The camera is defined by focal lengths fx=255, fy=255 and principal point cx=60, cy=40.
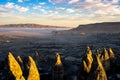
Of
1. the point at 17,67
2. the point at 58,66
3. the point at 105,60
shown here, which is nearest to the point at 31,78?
the point at 17,67

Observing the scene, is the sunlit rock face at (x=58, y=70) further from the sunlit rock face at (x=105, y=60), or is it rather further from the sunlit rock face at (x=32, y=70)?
the sunlit rock face at (x=32, y=70)

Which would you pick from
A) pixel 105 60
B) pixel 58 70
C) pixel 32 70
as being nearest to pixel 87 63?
pixel 58 70

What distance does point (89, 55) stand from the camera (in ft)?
297

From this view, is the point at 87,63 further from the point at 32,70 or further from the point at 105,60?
the point at 32,70

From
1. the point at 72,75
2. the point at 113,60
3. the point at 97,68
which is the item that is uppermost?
the point at 97,68

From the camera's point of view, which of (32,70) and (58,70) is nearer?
(32,70)

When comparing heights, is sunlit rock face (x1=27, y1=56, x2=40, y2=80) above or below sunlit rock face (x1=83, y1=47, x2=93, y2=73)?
above

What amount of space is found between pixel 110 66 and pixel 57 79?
27.0 meters

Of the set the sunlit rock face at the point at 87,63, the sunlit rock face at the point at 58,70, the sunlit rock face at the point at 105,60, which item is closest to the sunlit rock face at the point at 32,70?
the sunlit rock face at the point at 87,63

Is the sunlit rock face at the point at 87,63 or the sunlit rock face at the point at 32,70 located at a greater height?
the sunlit rock face at the point at 32,70

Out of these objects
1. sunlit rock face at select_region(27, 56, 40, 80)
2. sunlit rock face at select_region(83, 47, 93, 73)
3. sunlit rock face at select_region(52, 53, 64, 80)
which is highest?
sunlit rock face at select_region(27, 56, 40, 80)

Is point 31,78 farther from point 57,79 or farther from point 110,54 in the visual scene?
point 110,54

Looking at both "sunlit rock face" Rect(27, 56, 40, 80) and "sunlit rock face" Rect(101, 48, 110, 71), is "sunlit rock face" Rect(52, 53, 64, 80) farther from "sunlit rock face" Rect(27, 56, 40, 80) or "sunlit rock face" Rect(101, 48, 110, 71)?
"sunlit rock face" Rect(27, 56, 40, 80)

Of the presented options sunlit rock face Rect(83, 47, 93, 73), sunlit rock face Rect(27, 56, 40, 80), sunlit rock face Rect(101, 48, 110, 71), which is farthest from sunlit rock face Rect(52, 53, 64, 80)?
sunlit rock face Rect(27, 56, 40, 80)
